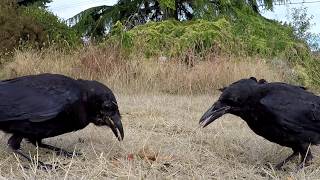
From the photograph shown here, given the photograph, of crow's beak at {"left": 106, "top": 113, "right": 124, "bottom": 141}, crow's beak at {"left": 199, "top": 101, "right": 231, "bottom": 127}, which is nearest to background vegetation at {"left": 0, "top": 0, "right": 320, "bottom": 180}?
crow's beak at {"left": 106, "top": 113, "right": 124, "bottom": 141}

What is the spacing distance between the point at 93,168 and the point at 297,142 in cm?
151

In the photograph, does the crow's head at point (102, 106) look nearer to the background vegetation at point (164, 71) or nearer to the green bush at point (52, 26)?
the background vegetation at point (164, 71)

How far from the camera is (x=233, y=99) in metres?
4.22

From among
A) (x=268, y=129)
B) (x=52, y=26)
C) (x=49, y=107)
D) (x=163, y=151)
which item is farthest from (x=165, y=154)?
(x=52, y=26)

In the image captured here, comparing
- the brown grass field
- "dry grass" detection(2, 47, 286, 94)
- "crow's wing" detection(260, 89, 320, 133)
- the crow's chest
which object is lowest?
"dry grass" detection(2, 47, 286, 94)

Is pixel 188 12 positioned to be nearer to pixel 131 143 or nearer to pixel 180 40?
pixel 180 40

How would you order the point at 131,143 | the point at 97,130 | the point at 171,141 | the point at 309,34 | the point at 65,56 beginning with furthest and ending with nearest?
the point at 309,34
the point at 65,56
the point at 97,130
the point at 171,141
the point at 131,143

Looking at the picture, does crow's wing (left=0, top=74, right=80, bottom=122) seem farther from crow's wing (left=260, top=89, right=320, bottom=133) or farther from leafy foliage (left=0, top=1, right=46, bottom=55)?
leafy foliage (left=0, top=1, right=46, bottom=55)

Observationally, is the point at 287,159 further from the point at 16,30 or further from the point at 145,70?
the point at 16,30

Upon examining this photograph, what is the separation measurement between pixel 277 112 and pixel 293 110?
0.53 ft

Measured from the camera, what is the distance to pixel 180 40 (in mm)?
14086

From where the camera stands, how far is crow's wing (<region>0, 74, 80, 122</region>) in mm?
4043

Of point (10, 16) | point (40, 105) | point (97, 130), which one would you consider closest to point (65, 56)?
point (10, 16)

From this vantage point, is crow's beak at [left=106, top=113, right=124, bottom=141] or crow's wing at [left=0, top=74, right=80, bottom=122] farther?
crow's beak at [left=106, top=113, right=124, bottom=141]
